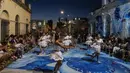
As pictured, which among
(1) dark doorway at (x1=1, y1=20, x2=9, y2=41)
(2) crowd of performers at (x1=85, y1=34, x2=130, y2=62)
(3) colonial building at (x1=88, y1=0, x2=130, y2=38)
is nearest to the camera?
(2) crowd of performers at (x1=85, y1=34, x2=130, y2=62)

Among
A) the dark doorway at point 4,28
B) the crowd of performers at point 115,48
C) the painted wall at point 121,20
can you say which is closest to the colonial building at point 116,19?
the painted wall at point 121,20

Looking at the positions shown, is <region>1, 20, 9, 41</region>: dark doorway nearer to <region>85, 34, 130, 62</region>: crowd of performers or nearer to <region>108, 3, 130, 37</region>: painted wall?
<region>85, 34, 130, 62</region>: crowd of performers

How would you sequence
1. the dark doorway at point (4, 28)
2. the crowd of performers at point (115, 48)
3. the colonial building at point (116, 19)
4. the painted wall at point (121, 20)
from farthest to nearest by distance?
the colonial building at point (116, 19)
the painted wall at point (121, 20)
the dark doorway at point (4, 28)
the crowd of performers at point (115, 48)

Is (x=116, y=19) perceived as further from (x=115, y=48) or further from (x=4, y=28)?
(x=4, y=28)

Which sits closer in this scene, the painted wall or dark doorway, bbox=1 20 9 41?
dark doorway, bbox=1 20 9 41

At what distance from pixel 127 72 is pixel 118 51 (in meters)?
7.08

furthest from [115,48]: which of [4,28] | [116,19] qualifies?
[4,28]

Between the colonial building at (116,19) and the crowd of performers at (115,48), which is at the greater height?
the colonial building at (116,19)

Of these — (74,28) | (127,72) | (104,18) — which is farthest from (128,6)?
(74,28)

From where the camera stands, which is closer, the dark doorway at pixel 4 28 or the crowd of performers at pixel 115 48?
the crowd of performers at pixel 115 48

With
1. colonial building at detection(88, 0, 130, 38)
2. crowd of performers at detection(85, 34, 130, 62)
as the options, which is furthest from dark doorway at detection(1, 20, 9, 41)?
colonial building at detection(88, 0, 130, 38)

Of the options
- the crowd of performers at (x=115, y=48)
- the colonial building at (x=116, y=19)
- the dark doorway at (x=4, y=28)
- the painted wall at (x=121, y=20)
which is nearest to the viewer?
the crowd of performers at (x=115, y=48)

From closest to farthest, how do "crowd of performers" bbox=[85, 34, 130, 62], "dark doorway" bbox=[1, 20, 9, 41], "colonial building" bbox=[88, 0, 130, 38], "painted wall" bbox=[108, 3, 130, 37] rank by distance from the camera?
"crowd of performers" bbox=[85, 34, 130, 62] → "dark doorway" bbox=[1, 20, 9, 41] → "painted wall" bbox=[108, 3, 130, 37] → "colonial building" bbox=[88, 0, 130, 38]

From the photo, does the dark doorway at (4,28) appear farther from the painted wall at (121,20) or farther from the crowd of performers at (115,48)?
the painted wall at (121,20)
